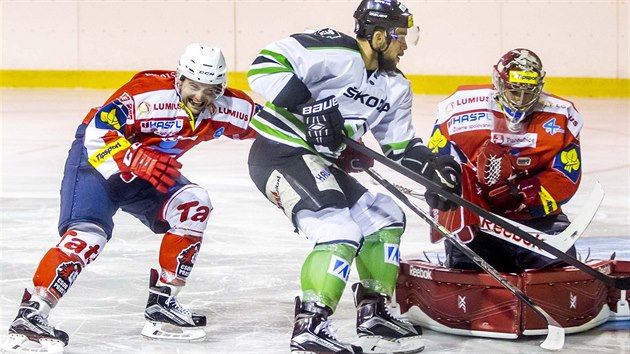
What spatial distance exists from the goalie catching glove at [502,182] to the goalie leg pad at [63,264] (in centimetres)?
131

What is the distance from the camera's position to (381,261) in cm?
379

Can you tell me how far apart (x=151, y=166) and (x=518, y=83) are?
1221 mm

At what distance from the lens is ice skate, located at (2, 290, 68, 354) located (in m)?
3.63

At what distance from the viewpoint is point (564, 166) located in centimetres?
415

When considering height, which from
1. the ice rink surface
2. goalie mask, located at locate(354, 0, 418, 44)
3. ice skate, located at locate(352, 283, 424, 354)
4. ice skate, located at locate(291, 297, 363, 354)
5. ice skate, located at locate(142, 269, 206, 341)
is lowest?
the ice rink surface

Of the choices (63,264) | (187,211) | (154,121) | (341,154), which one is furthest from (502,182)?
(63,264)

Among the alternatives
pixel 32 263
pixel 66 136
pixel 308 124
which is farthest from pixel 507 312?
pixel 66 136

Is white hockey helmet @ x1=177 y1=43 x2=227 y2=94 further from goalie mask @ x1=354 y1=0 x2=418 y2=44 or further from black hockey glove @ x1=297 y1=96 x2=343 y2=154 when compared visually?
goalie mask @ x1=354 y1=0 x2=418 y2=44

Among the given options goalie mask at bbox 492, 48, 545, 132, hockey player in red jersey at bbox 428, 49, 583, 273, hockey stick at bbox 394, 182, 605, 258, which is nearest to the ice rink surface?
Answer: hockey stick at bbox 394, 182, 605, 258

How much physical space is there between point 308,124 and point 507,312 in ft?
2.85

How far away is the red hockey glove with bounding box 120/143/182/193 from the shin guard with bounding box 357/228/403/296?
64cm

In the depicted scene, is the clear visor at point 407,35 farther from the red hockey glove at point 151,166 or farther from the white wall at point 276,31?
the white wall at point 276,31

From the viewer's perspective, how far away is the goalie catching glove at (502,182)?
13.4 feet

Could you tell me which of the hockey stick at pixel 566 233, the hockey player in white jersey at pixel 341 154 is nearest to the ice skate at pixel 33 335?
the hockey player in white jersey at pixel 341 154
